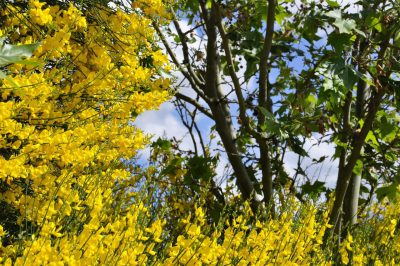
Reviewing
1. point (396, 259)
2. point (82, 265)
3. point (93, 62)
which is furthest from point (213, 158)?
point (82, 265)

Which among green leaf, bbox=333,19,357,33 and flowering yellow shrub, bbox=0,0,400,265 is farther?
green leaf, bbox=333,19,357,33

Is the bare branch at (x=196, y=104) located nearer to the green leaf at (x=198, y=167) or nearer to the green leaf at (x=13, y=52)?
the green leaf at (x=198, y=167)

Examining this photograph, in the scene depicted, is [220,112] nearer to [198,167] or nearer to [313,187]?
[198,167]

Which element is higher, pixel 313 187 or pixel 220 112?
pixel 220 112

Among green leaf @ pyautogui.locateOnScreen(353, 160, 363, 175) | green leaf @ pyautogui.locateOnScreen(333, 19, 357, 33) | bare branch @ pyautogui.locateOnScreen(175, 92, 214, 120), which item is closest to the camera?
green leaf @ pyautogui.locateOnScreen(333, 19, 357, 33)

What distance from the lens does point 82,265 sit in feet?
7.12

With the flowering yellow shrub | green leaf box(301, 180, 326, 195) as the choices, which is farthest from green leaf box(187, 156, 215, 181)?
the flowering yellow shrub

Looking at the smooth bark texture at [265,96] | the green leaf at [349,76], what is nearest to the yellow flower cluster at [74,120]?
the green leaf at [349,76]

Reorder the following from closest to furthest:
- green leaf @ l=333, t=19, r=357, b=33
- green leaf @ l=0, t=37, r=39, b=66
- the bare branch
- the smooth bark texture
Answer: green leaf @ l=0, t=37, r=39, b=66
green leaf @ l=333, t=19, r=357, b=33
the smooth bark texture
the bare branch

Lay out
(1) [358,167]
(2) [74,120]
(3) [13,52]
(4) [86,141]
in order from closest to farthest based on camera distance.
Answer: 1. (3) [13,52]
2. (2) [74,120]
3. (4) [86,141]
4. (1) [358,167]

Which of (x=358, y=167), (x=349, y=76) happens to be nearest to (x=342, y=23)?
(x=349, y=76)

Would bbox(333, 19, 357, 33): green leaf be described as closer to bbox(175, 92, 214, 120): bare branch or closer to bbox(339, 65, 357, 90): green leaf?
bbox(339, 65, 357, 90): green leaf

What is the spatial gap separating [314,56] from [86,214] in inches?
98.5

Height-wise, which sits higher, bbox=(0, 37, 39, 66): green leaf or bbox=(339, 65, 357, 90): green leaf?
bbox=(339, 65, 357, 90): green leaf
